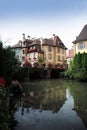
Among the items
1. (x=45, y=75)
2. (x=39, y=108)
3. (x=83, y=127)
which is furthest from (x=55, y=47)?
(x=83, y=127)

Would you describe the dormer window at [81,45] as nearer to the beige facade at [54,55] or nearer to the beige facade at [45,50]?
the beige facade at [45,50]

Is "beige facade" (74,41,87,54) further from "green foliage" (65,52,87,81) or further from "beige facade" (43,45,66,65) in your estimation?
"beige facade" (43,45,66,65)

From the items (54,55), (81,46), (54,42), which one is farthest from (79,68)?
(54,42)

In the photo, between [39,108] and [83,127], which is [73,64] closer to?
[39,108]

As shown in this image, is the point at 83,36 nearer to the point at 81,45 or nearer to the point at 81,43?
the point at 81,43

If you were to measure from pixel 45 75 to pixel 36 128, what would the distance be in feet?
145

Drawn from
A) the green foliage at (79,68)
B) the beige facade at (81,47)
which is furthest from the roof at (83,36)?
the green foliage at (79,68)

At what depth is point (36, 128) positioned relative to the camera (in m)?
10.8

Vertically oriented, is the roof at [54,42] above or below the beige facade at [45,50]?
above

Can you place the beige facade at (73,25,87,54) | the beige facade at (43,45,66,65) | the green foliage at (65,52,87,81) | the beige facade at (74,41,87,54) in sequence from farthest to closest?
the beige facade at (43,45,66,65)
the beige facade at (73,25,87,54)
the beige facade at (74,41,87,54)
the green foliage at (65,52,87,81)

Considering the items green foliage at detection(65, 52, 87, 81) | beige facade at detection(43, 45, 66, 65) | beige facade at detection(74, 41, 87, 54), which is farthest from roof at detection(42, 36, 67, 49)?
green foliage at detection(65, 52, 87, 81)

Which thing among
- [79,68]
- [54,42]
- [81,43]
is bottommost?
[79,68]

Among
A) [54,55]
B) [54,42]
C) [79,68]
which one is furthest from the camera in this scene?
[54,55]

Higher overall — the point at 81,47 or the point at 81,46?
the point at 81,46
